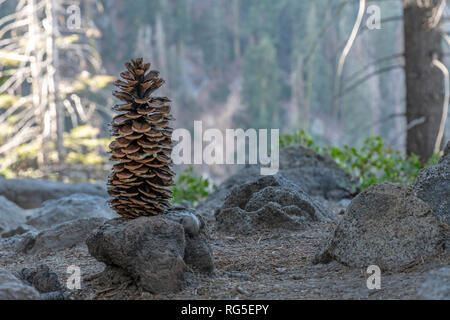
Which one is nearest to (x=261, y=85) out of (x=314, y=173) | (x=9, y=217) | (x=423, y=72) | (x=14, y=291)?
(x=423, y=72)

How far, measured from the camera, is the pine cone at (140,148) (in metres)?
2.65

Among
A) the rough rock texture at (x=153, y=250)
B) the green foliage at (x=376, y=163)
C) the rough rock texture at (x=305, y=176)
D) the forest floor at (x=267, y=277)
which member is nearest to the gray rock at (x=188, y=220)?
the rough rock texture at (x=153, y=250)

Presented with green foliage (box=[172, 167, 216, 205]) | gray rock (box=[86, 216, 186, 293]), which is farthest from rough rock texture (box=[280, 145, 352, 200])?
gray rock (box=[86, 216, 186, 293])

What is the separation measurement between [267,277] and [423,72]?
197 inches

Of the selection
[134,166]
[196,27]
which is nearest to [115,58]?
[196,27]

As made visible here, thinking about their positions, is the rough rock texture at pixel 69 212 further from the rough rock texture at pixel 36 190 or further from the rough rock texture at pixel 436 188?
the rough rock texture at pixel 436 188

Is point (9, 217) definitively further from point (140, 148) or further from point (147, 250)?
point (147, 250)

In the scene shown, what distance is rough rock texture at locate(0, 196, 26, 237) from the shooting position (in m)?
5.09

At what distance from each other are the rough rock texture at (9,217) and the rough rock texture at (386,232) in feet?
12.1

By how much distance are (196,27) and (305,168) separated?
1643 inches

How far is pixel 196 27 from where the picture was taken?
45156mm

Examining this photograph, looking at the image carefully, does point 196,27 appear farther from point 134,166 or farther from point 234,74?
point 134,166

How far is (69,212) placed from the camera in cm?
501

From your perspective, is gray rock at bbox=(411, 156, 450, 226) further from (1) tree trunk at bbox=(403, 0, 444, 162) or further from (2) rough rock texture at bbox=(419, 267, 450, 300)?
(1) tree trunk at bbox=(403, 0, 444, 162)
